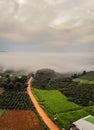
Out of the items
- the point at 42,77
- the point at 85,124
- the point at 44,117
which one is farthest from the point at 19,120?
the point at 42,77

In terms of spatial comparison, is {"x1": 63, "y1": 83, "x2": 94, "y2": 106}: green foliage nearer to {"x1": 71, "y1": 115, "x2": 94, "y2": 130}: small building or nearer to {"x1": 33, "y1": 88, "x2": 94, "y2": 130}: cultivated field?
{"x1": 33, "y1": 88, "x2": 94, "y2": 130}: cultivated field

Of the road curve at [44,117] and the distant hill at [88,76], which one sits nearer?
the road curve at [44,117]

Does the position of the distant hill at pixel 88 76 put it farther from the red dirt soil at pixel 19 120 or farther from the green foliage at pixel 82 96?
the red dirt soil at pixel 19 120

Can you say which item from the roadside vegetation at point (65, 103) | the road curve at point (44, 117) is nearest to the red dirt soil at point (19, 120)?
the road curve at point (44, 117)

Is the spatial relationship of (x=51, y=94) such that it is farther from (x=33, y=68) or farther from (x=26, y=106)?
(x=33, y=68)

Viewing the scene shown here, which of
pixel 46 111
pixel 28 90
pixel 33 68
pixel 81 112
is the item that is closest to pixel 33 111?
pixel 46 111

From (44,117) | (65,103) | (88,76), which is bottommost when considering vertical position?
(44,117)

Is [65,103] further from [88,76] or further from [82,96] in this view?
[88,76]
